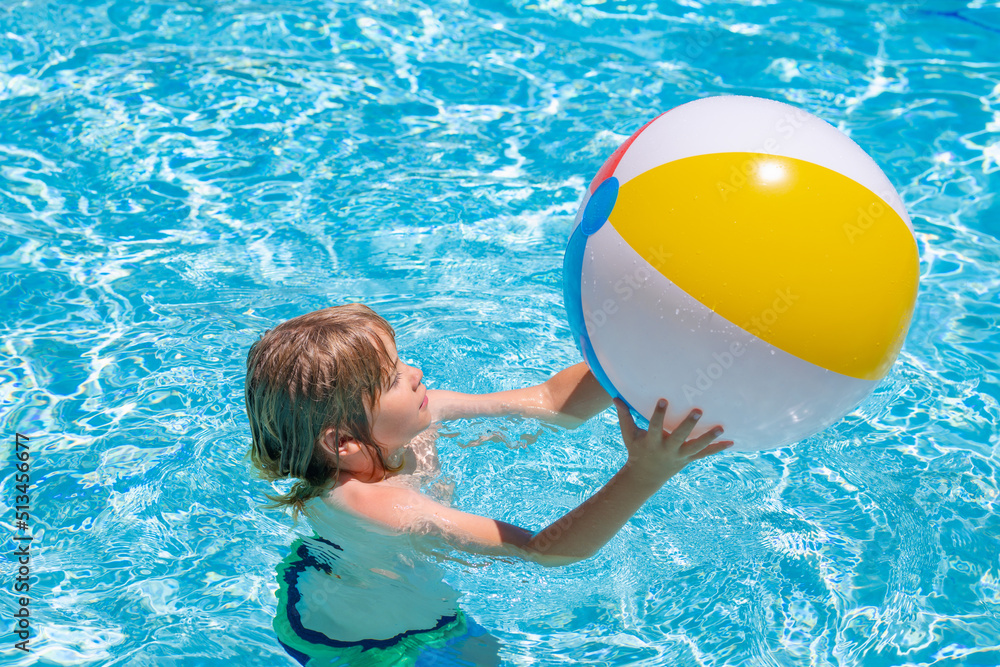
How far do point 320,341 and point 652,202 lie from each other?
1.05m

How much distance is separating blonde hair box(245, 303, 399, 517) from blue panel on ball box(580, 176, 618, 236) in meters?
0.73

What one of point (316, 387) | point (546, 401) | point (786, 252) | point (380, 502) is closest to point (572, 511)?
point (380, 502)

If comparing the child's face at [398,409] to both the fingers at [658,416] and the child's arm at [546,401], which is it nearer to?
the child's arm at [546,401]

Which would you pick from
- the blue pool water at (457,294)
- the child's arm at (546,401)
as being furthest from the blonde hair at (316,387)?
the blue pool water at (457,294)

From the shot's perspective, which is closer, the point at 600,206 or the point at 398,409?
the point at 600,206

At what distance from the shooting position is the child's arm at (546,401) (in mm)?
3348

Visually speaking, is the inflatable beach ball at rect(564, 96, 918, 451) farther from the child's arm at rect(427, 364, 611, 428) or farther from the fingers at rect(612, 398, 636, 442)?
the child's arm at rect(427, 364, 611, 428)

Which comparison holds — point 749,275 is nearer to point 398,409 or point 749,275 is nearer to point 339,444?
point 398,409

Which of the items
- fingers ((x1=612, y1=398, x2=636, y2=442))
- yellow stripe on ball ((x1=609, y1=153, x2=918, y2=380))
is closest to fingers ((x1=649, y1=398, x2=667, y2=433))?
fingers ((x1=612, y1=398, x2=636, y2=442))

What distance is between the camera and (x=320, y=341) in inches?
109

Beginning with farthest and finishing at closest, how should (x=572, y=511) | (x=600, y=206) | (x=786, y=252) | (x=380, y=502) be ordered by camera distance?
(x=380, y=502) → (x=572, y=511) → (x=600, y=206) → (x=786, y=252)

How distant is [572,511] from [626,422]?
12.9 inches

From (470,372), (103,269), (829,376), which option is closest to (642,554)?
(470,372)

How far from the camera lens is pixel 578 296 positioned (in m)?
2.61
